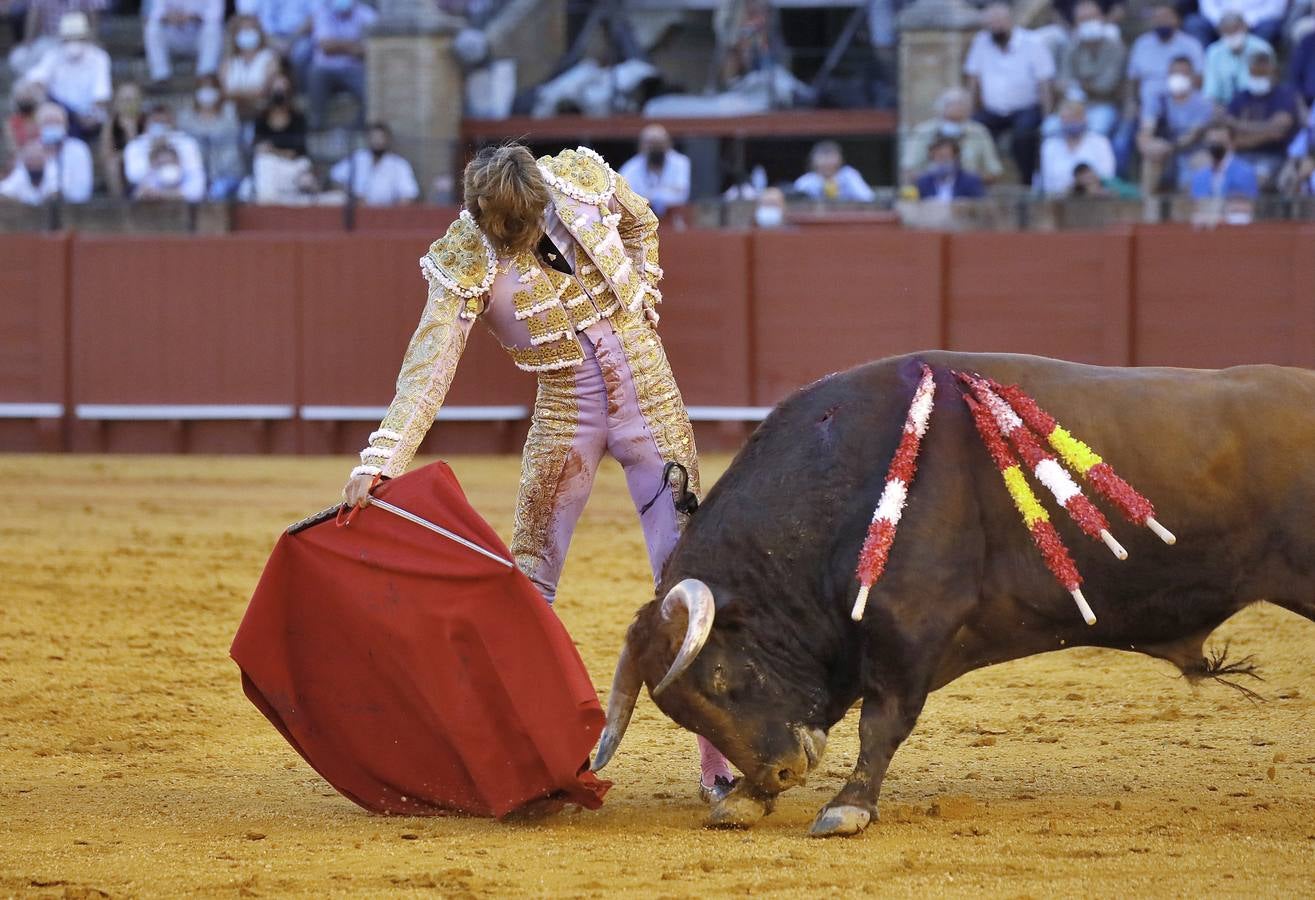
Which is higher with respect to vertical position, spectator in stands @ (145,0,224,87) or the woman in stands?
spectator in stands @ (145,0,224,87)

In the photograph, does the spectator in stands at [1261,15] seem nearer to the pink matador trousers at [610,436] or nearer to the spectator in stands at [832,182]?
the spectator in stands at [832,182]

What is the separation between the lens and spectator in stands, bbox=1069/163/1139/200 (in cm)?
1144

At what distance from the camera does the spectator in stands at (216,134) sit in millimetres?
12930

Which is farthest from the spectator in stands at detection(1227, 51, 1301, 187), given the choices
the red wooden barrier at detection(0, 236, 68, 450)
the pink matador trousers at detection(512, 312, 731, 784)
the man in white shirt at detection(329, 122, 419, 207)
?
the pink matador trousers at detection(512, 312, 731, 784)

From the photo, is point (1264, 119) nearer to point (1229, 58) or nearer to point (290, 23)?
point (1229, 58)

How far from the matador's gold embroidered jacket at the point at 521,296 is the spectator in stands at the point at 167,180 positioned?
8.84 meters

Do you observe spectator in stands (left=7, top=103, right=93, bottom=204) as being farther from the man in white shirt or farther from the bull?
the bull

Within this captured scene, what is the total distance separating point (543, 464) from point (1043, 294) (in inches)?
286

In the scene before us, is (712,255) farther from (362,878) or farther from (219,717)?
(362,878)

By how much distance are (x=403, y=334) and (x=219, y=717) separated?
6.35m

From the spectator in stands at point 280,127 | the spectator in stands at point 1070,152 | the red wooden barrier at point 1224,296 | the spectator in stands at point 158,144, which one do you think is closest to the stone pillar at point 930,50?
the spectator in stands at point 1070,152

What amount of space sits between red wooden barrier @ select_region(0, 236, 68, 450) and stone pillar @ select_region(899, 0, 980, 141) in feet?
18.6

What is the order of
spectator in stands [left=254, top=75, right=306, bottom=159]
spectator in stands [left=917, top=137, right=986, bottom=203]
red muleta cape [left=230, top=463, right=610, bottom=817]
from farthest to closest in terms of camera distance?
spectator in stands [left=254, top=75, right=306, bottom=159]
spectator in stands [left=917, top=137, right=986, bottom=203]
red muleta cape [left=230, top=463, right=610, bottom=817]

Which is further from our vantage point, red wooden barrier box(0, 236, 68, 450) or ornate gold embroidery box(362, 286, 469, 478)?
red wooden barrier box(0, 236, 68, 450)
